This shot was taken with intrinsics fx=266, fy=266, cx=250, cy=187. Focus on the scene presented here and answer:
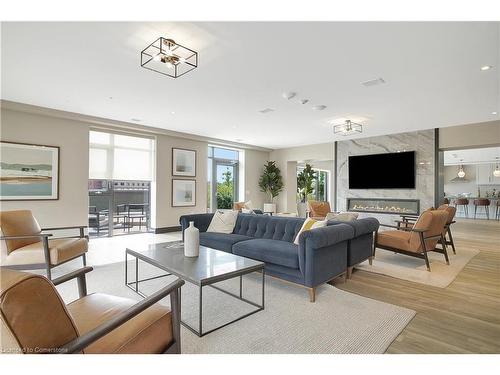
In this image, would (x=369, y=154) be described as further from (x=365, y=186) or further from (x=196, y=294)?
(x=196, y=294)

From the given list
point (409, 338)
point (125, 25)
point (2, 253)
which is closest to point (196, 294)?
Result: point (409, 338)

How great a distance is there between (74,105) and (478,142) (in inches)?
336

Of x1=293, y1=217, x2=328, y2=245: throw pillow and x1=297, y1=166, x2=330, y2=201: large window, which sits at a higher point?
x1=297, y1=166, x2=330, y2=201: large window

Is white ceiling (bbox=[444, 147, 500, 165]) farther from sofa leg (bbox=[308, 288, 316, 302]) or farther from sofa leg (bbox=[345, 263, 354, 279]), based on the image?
sofa leg (bbox=[308, 288, 316, 302])

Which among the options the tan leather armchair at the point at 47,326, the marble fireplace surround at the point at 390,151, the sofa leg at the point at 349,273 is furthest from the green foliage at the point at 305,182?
the tan leather armchair at the point at 47,326

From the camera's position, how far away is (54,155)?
17.7 feet

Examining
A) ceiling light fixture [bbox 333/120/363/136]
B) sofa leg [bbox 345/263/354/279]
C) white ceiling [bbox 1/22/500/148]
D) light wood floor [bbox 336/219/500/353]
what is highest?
white ceiling [bbox 1/22/500/148]

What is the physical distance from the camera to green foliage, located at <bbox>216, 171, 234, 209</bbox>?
353 inches

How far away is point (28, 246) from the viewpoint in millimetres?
3393

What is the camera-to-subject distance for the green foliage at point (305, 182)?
10586 mm

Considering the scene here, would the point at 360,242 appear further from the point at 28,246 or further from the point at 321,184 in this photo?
the point at 321,184

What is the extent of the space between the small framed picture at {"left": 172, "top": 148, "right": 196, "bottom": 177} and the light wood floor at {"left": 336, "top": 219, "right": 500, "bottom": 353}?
536 centimetres

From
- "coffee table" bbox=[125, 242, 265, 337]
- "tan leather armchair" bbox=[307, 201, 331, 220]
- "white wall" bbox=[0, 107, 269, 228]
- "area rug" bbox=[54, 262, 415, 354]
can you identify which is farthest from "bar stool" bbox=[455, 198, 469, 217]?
"coffee table" bbox=[125, 242, 265, 337]

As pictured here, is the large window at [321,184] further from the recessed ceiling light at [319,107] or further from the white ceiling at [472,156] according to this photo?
the recessed ceiling light at [319,107]
